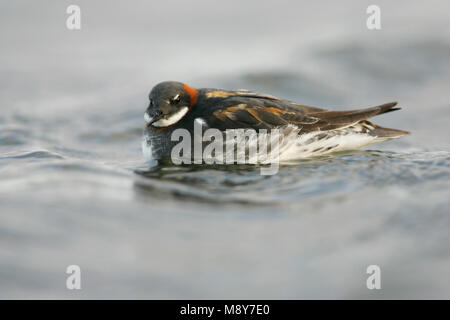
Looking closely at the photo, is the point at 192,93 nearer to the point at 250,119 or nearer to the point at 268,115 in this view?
the point at 250,119

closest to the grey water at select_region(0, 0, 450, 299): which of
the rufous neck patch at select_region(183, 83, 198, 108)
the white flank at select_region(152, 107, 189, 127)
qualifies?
the white flank at select_region(152, 107, 189, 127)

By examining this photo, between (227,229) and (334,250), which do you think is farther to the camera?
→ (227,229)

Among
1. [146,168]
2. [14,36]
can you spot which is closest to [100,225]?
[146,168]

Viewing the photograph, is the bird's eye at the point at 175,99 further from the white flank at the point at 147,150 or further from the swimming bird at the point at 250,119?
the white flank at the point at 147,150

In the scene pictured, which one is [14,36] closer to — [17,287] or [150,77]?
[150,77]

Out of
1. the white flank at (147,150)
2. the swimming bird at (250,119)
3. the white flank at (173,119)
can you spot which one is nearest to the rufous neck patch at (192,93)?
the swimming bird at (250,119)

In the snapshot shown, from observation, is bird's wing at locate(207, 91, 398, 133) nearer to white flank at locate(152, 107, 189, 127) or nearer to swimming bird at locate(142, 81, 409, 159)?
swimming bird at locate(142, 81, 409, 159)
